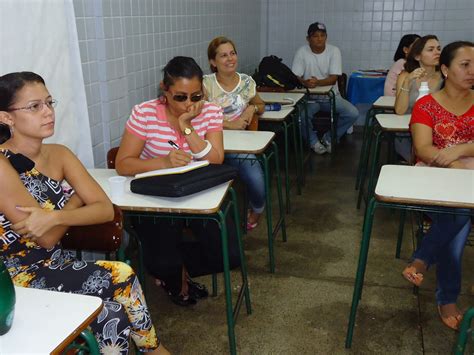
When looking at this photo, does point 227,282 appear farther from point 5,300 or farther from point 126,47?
point 126,47

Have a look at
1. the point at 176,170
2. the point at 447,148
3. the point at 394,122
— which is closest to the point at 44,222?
the point at 176,170

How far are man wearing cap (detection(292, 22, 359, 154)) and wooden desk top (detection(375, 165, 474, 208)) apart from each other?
Answer: 3008 mm

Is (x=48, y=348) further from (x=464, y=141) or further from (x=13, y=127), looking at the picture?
(x=464, y=141)

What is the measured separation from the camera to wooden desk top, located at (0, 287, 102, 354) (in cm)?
91

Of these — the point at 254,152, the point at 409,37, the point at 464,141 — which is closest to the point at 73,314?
the point at 254,152

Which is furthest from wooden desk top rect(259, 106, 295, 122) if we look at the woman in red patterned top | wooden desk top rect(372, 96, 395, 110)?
the woman in red patterned top

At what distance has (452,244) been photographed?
2.06m

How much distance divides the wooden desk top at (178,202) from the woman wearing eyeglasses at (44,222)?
12cm

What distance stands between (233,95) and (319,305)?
5.13 feet

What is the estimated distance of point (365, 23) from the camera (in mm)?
5828

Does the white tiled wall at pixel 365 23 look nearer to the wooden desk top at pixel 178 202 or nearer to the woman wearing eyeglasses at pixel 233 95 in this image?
the woman wearing eyeglasses at pixel 233 95

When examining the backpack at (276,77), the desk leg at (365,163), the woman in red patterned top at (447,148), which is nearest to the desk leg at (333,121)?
the backpack at (276,77)

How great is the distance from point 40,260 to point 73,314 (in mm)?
604

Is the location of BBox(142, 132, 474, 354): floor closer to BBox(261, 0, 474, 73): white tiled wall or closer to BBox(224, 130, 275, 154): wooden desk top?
BBox(224, 130, 275, 154): wooden desk top
